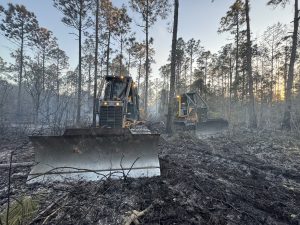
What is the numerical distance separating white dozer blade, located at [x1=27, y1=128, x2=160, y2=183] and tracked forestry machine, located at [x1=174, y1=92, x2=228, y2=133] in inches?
367

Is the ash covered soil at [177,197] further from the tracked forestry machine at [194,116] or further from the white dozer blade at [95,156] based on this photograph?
the tracked forestry machine at [194,116]

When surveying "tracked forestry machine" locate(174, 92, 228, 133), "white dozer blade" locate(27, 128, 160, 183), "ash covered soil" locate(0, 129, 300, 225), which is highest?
"tracked forestry machine" locate(174, 92, 228, 133)

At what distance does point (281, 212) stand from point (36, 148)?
4744mm

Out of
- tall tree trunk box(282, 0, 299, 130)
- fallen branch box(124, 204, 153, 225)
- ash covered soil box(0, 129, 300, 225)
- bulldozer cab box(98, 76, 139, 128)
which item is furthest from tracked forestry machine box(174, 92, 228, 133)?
fallen branch box(124, 204, 153, 225)

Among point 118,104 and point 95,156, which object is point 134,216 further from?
point 118,104

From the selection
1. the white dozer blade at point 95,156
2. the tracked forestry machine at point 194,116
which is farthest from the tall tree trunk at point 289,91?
the white dozer blade at point 95,156

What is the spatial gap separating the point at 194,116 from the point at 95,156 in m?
10.9

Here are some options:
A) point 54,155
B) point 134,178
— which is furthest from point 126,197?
point 54,155

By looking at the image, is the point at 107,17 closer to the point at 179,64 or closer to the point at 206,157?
the point at 179,64

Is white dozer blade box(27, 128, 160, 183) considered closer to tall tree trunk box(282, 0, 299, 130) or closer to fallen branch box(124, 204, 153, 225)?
fallen branch box(124, 204, 153, 225)

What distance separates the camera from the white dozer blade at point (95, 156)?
406 centimetres

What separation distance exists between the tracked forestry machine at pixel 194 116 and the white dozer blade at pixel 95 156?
9329mm

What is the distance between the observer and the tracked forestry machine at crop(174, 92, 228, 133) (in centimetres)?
1361

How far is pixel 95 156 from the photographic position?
4316mm
